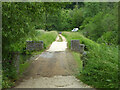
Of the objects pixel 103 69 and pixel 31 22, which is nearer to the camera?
pixel 103 69

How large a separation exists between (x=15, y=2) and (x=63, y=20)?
223 centimetres

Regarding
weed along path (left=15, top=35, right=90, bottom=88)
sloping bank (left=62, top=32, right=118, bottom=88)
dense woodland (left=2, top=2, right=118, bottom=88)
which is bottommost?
weed along path (left=15, top=35, right=90, bottom=88)

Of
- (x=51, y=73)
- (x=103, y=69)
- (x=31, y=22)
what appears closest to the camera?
(x=103, y=69)

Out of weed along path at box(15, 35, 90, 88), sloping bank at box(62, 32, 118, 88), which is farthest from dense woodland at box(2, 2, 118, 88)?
weed along path at box(15, 35, 90, 88)

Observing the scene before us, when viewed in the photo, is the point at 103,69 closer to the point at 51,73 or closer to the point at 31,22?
the point at 51,73

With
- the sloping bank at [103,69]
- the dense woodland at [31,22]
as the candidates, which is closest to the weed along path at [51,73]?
the sloping bank at [103,69]

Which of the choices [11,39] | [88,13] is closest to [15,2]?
[11,39]

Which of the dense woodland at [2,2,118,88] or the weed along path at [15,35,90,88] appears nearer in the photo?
the dense woodland at [2,2,118,88]

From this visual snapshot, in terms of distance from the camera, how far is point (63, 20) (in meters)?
8.16

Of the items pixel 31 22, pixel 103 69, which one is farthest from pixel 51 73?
pixel 103 69

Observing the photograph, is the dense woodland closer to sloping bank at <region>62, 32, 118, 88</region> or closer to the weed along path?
sloping bank at <region>62, 32, 118, 88</region>

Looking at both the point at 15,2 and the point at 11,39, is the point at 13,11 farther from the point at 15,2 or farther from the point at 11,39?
the point at 11,39

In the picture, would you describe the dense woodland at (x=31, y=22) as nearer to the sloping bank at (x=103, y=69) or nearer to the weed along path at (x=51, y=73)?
the sloping bank at (x=103, y=69)

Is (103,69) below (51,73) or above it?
above
